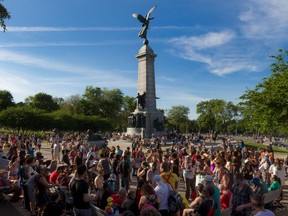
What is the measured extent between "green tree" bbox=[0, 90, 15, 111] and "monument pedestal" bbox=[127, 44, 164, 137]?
56124 millimetres

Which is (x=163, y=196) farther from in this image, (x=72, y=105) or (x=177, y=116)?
(x=177, y=116)

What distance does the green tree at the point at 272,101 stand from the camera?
680 inches

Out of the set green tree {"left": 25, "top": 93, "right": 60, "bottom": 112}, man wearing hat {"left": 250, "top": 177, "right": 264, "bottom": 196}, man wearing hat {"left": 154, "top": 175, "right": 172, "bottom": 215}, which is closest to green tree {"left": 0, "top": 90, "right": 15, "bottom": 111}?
green tree {"left": 25, "top": 93, "right": 60, "bottom": 112}

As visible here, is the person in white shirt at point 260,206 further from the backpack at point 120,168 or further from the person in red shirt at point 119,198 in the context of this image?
the backpack at point 120,168

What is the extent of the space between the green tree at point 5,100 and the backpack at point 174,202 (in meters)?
Result: 84.4

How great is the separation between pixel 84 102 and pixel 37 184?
252 ft

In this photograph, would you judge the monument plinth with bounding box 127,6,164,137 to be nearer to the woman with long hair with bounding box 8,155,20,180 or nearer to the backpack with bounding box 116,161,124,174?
the woman with long hair with bounding box 8,155,20,180

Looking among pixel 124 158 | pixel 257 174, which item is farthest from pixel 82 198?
pixel 257 174

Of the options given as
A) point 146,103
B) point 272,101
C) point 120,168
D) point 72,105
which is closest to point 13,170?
point 120,168

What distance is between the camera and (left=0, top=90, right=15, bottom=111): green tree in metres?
78.4

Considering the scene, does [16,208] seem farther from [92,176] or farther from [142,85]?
[142,85]

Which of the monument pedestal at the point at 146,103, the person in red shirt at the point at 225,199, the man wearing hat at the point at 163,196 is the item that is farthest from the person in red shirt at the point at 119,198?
the monument pedestal at the point at 146,103

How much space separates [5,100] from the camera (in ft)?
264

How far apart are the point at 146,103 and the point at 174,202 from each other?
34540 millimetres
